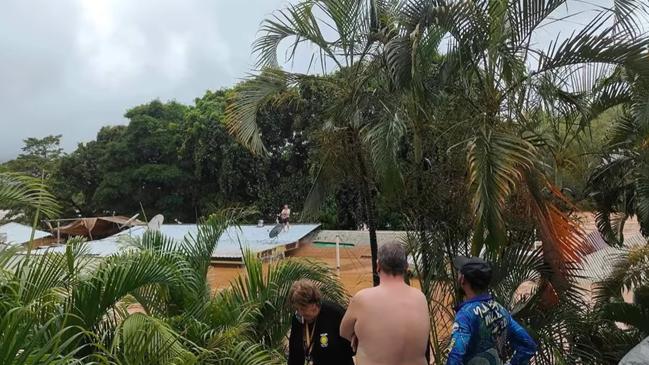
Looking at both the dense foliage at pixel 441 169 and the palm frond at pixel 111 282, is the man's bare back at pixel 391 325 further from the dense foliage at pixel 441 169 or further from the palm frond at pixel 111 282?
the palm frond at pixel 111 282

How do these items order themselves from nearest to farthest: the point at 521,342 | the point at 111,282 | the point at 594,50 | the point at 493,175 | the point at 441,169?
1. the point at 521,342
2. the point at 111,282
3. the point at 493,175
4. the point at 594,50
5. the point at 441,169

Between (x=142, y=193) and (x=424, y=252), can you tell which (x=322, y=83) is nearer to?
(x=424, y=252)

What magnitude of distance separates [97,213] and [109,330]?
2700cm

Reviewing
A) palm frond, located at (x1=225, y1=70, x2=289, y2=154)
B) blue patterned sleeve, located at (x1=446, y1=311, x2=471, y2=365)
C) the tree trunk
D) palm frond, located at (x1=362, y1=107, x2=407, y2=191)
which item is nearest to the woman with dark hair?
blue patterned sleeve, located at (x1=446, y1=311, x2=471, y2=365)

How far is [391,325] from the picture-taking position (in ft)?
7.79

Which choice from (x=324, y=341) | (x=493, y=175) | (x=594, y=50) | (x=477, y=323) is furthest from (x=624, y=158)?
(x=324, y=341)

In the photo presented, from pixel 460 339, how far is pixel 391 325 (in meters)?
0.29

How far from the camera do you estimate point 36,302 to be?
2.51 meters

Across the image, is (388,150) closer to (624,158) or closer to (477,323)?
(477,323)

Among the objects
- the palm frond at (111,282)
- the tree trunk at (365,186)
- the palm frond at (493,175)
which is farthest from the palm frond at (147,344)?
the tree trunk at (365,186)

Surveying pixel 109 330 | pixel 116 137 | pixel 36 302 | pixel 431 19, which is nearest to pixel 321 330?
pixel 109 330

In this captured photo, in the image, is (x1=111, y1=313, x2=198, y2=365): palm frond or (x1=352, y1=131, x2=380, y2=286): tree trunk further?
(x1=352, y1=131, x2=380, y2=286): tree trunk

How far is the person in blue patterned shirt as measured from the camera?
2.30 metres

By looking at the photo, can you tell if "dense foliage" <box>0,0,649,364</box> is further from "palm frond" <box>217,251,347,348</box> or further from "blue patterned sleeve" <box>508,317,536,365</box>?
"blue patterned sleeve" <box>508,317,536,365</box>
